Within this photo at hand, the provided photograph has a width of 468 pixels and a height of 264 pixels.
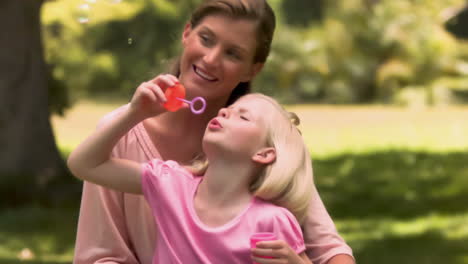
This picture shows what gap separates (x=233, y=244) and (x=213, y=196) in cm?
17

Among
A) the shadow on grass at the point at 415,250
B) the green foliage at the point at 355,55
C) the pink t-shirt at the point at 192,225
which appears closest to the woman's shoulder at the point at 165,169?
the pink t-shirt at the point at 192,225

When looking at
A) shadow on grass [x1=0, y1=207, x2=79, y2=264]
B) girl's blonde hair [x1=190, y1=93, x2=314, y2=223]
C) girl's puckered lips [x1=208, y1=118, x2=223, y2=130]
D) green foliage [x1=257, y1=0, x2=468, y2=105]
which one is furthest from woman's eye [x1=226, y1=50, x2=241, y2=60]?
green foliage [x1=257, y1=0, x2=468, y2=105]

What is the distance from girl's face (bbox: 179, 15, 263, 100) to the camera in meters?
2.83

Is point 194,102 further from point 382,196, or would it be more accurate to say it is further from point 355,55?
point 355,55

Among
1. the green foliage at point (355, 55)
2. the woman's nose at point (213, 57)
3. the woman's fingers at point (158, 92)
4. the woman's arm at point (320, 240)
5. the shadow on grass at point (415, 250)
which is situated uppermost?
the woman's nose at point (213, 57)

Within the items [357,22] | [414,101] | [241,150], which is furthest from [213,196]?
[357,22]

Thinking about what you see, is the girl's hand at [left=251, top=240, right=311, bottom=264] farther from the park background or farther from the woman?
Result: the park background

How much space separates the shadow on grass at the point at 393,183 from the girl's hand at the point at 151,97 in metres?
5.92

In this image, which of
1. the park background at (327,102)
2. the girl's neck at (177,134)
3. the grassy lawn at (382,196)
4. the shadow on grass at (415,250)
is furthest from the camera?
the park background at (327,102)

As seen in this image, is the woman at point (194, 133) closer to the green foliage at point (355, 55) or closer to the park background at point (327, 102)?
the park background at point (327, 102)

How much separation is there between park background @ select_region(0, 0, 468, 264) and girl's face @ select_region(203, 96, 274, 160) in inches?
25.1

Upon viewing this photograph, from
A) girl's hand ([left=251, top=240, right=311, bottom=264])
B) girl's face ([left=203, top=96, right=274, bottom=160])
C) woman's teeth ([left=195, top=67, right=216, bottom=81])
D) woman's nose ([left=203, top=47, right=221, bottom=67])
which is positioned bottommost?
girl's hand ([left=251, top=240, right=311, bottom=264])

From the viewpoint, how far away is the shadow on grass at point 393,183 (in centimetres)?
875

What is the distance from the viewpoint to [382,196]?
9352 mm
